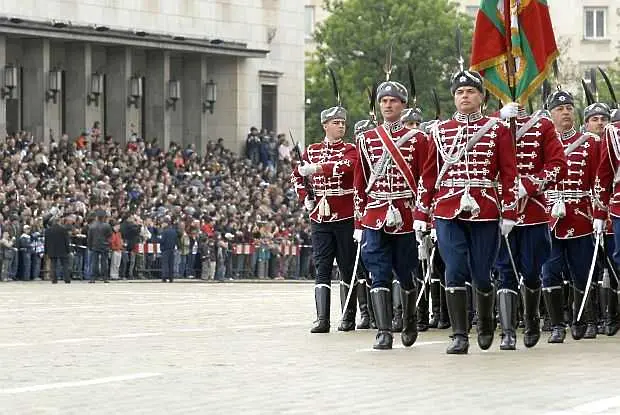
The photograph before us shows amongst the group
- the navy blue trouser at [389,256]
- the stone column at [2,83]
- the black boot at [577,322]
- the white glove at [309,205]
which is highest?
the stone column at [2,83]

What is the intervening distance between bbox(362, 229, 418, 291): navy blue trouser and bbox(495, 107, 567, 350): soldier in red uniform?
87cm

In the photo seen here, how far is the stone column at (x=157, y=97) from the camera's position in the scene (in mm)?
63875

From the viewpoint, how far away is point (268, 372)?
15.0 meters

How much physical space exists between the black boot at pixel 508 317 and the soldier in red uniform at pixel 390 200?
79 centimetres

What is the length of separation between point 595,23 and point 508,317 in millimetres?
88170

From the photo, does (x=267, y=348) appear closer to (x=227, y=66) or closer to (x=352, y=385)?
(x=352, y=385)

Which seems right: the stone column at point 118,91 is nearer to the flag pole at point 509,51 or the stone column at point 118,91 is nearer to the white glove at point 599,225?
the white glove at point 599,225

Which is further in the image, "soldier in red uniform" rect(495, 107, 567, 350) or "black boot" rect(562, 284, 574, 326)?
"black boot" rect(562, 284, 574, 326)

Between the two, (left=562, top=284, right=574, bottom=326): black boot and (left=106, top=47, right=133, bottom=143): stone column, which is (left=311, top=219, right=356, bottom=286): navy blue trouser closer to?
(left=562, top=284, right=574, bottom=326): black boot

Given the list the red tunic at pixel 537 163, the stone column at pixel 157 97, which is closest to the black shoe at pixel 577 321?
the red tunic at pixel 537 163

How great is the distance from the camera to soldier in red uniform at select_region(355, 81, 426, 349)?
1803 centimetres

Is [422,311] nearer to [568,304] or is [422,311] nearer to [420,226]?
[568,304]

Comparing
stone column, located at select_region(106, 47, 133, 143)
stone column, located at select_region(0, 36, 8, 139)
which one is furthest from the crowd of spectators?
stone column, located at select_region(106, 47, 133, 143)

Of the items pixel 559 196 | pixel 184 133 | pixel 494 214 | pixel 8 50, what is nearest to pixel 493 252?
pixel 494 214
